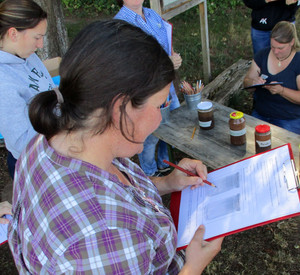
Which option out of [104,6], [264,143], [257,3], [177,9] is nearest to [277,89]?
[264,143]

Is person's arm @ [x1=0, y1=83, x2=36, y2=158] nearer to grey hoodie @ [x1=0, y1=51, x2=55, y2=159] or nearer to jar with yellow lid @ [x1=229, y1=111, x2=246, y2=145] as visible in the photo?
grey hoodie @ [x1=0, y1=51, x2=55, y2=159]

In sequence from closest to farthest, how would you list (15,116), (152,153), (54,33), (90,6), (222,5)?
(15,116)
(152,153)
(54,33)
(222,5)
(90,6)

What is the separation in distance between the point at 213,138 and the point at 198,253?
124 cm

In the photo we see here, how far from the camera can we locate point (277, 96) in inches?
115

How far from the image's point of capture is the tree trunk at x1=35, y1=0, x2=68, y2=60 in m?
4.56

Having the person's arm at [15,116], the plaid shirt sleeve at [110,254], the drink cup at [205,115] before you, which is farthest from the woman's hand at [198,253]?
the drink cup at [205,115]

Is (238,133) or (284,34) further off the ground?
(284,34)

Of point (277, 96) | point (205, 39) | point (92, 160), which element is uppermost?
point (92, 160)

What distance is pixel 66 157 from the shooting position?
3.07 ft

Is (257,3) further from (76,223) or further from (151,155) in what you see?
(76,223)

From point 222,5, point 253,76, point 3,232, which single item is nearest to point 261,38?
point 253,76

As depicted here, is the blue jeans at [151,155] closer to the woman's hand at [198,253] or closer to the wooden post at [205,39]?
the woman's hand at [198,253]

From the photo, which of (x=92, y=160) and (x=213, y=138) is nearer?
(x=92, y=160)

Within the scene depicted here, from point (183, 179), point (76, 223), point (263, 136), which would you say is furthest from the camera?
point (263, 136)
